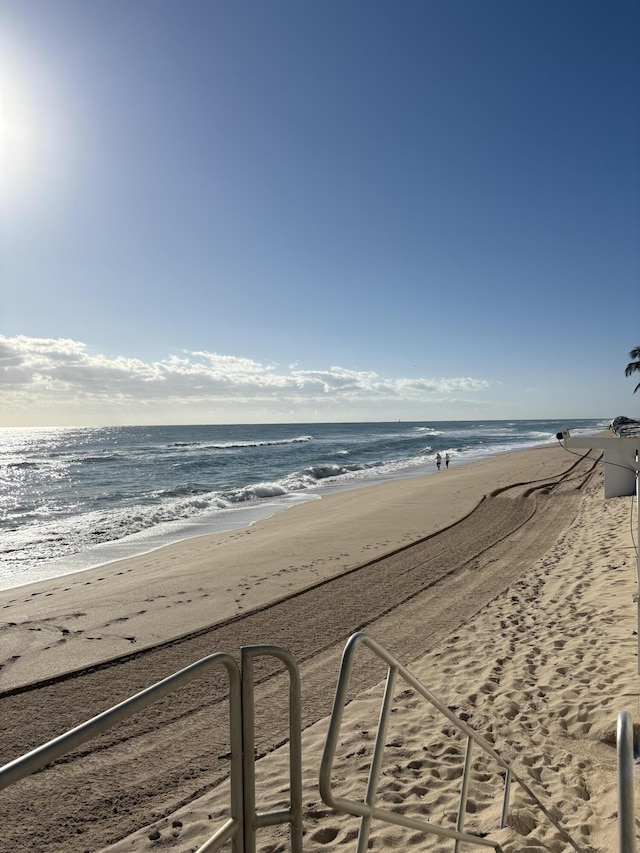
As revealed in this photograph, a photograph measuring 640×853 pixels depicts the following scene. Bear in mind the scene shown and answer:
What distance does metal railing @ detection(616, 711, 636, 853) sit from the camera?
147 cm

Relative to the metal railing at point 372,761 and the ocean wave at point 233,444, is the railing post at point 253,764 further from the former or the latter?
the ocean wave at point 233,444

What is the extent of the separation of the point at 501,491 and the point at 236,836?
57.6 ft

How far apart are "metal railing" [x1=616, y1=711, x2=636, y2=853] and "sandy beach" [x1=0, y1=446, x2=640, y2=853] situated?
85.8 inches

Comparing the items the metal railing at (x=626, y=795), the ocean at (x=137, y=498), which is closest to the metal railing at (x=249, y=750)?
the metal railing at (x=626, y=795)

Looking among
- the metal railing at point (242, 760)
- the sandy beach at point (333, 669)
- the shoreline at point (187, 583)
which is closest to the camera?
the metal railing at point (242, 760)

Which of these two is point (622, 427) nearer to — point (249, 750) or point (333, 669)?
point (333, 669)

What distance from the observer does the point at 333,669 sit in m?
5.74

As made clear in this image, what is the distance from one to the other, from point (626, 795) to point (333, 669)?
15.2 feet

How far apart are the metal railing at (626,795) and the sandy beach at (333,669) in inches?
85.8

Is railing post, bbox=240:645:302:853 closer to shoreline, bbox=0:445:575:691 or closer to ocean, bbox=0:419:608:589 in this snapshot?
shoreline, bbox=0:445:575:691

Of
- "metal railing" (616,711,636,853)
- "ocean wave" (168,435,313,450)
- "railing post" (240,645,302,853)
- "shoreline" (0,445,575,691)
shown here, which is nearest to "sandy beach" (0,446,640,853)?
"shoreline" (0,445,575,691)

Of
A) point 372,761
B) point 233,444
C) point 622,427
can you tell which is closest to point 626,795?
point 372,761

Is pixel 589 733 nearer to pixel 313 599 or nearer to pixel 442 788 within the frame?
pixel 442 788

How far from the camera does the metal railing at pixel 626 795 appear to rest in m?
1.47
